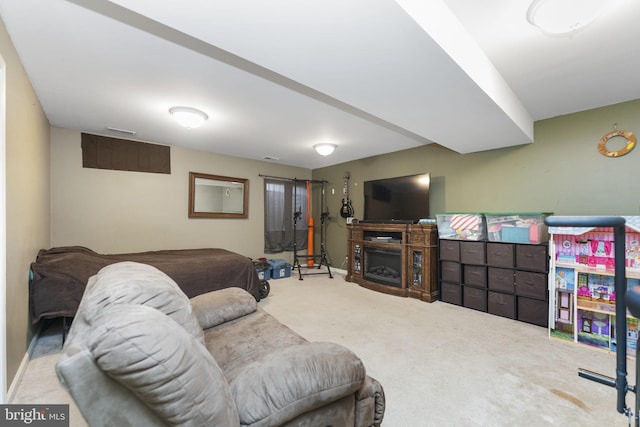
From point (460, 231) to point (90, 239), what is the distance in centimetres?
508

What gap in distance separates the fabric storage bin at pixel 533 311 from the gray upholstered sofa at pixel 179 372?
8.71 feet

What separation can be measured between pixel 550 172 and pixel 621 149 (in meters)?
0.57

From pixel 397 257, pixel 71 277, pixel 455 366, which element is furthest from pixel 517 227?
pixel 71 277

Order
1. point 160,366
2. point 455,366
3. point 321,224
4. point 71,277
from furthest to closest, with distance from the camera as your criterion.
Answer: point 321,224, point 71,277, point 455,366, point 160,366

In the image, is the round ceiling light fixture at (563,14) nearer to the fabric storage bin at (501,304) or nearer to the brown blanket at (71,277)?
the fabric storage bin at (501,304)

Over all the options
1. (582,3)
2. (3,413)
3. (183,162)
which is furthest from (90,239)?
(582,3)

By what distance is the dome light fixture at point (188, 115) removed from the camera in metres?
2.87

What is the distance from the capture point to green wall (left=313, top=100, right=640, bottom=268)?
2686 millimetres

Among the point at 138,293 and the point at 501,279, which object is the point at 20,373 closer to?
the point at 138,293

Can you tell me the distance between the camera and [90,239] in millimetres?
3740

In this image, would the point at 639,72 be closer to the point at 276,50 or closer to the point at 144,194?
the point at 276,50

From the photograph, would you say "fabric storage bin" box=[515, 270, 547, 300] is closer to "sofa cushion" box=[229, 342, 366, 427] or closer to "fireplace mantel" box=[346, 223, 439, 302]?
"fireplace mantel" box=[346, 223, 439, 302]

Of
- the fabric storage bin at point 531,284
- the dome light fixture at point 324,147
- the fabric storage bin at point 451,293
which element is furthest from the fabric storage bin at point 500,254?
the dome light fixture at point 324,147

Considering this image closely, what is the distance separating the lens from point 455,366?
6.76 feet
